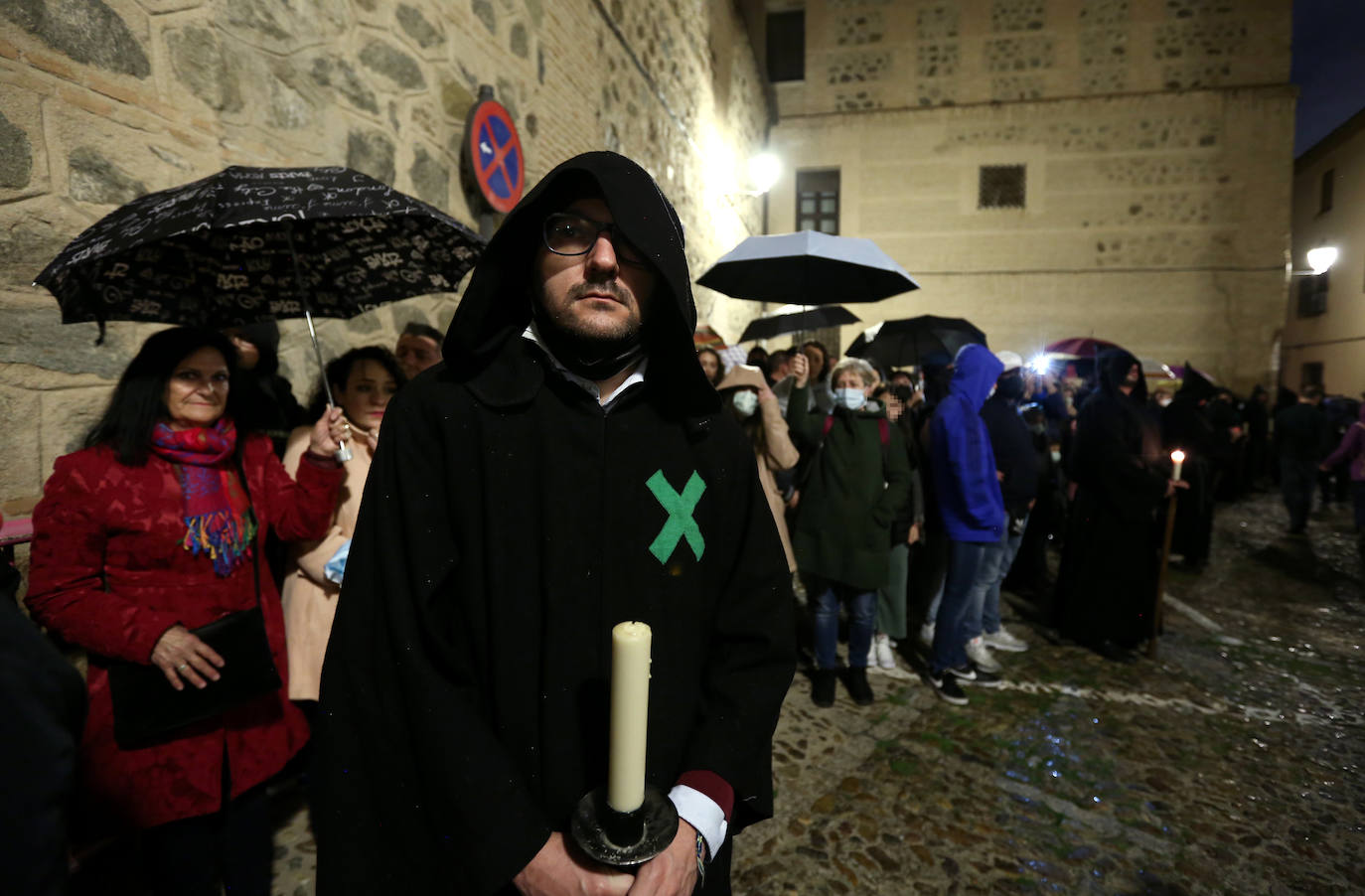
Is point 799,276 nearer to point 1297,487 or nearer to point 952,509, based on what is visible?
point 952,509

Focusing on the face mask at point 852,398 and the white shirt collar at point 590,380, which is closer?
the white shirt collar at point 590,380

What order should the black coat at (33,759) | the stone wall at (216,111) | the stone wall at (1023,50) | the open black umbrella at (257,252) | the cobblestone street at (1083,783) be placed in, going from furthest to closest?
the stone wall at (1023,50) < the cobblestone street at (1083,783) < the stone wall at (216,111) < the open black umbrella at (257,252) < the black coat at (33,759)

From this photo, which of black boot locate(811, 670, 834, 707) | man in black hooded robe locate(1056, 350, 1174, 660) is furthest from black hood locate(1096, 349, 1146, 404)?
black boot locate(811, 670, 834, 707)

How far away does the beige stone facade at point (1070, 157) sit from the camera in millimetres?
16266

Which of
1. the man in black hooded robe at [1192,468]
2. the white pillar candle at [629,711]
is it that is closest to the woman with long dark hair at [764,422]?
the white pillar candle at [629,711]

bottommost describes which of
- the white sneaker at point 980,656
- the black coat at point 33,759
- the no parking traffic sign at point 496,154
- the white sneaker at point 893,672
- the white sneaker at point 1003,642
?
the white sneaker at point 893,672

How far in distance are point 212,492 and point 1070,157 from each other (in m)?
20.5

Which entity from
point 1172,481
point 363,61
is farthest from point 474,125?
point 1172,481

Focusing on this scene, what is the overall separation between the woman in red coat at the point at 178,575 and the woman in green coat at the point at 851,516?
8.75ft

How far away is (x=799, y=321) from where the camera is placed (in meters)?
6.23

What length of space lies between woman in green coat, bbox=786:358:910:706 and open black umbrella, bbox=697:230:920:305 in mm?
789

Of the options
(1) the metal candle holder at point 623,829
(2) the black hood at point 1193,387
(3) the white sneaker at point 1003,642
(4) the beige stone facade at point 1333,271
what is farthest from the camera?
(4) the beige stone facade at point 1333,271

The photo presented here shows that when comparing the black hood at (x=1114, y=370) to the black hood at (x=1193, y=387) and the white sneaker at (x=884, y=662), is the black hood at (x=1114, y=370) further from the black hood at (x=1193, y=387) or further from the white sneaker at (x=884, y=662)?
the black hood at (x=1193, y=387)

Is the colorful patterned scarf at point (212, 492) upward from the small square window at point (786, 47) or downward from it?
downward
